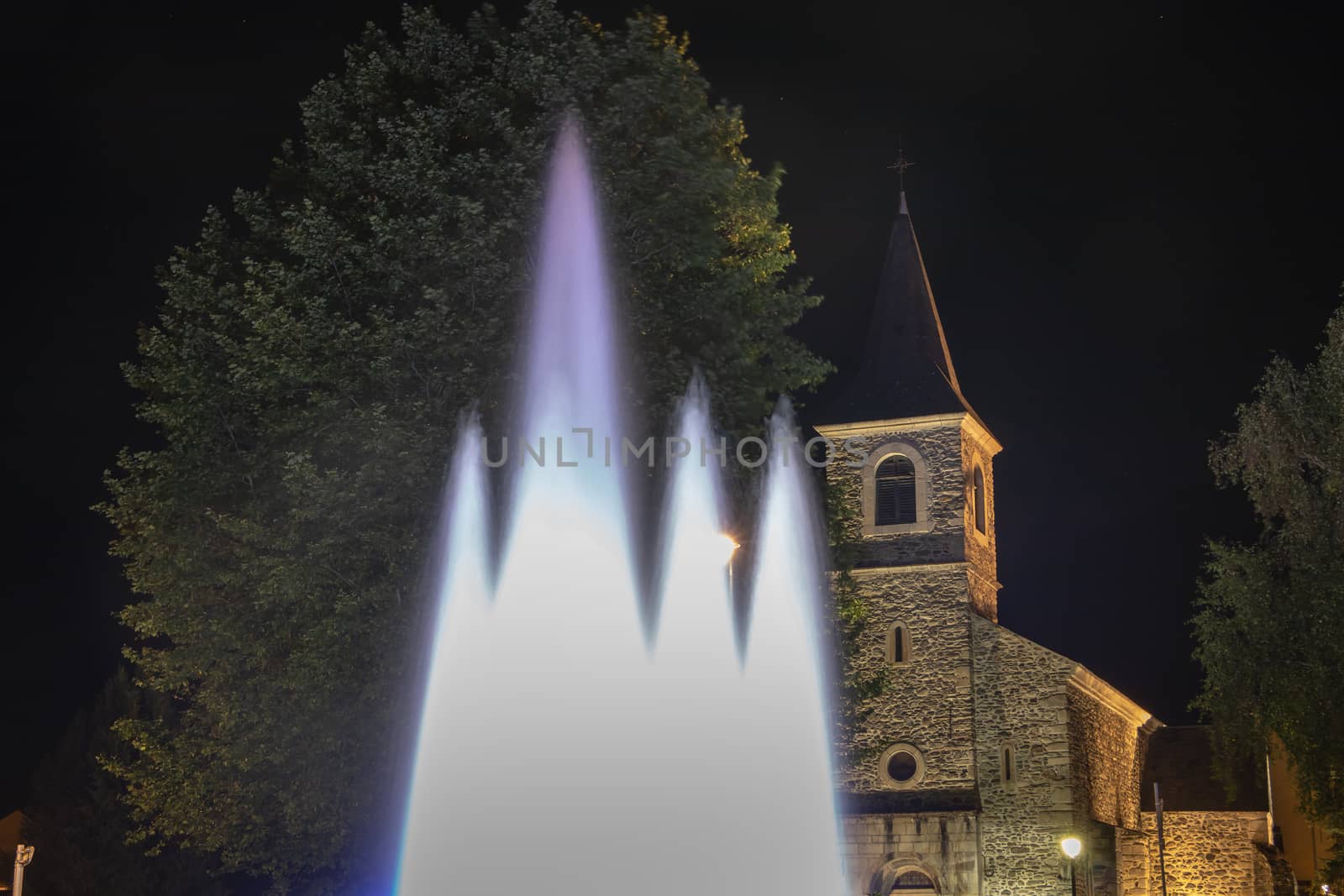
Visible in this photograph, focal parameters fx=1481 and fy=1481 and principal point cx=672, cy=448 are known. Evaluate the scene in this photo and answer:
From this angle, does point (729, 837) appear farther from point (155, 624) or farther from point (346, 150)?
point (346, 150)

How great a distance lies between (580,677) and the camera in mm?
19047

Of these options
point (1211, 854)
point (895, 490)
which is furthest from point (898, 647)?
point (1211, 854)

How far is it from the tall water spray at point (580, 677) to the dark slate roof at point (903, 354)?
57.9 ft

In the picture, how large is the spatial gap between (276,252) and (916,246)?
23703mm

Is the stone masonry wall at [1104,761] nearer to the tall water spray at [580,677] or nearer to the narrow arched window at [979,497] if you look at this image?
the narrow arched window at [979,497]

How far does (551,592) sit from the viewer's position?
1983cm

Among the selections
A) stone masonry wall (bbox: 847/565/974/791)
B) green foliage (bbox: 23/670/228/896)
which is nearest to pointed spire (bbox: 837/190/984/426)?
stone masonry wall (bbox: 847/565/974/791)

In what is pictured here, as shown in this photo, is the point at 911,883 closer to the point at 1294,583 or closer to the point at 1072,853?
the point at 1072,853

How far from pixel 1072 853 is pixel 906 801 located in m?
11.0

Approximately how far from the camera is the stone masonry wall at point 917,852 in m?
34.1

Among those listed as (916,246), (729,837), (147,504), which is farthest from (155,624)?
(916,246)

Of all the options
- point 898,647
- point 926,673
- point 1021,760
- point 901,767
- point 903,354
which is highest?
point 903,354

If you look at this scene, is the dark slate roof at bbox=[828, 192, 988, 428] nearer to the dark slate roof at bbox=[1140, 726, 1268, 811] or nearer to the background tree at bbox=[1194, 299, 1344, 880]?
the dark slate roof at bbox=[1140, 726, 1268, 811]

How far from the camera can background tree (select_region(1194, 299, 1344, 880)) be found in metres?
22.3
